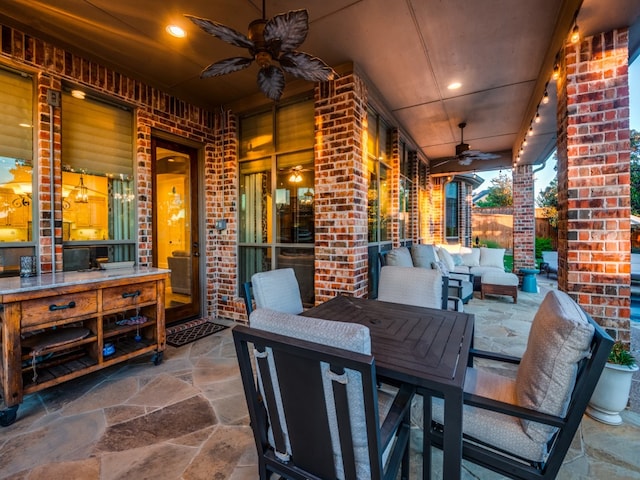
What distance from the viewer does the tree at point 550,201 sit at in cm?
994

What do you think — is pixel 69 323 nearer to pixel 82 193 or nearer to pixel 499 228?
pixel 82 193

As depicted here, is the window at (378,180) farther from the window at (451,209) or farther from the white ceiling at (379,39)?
the window at (451,209)

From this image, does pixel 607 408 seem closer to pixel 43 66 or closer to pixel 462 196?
pixel 43 66

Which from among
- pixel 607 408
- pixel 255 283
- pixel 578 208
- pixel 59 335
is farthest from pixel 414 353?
pixel 59 335

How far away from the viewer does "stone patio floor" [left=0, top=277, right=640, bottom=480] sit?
1576 millimetres

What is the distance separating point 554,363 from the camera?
42.3 inches

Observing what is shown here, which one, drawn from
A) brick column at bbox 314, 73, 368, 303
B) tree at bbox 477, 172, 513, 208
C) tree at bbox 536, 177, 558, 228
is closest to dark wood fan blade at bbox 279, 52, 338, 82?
brick column at bbox 314, 73, 368, 303

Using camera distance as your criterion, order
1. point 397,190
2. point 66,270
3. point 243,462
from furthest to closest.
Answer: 1. point 397,190
2. point 66,270
3. point 243,462

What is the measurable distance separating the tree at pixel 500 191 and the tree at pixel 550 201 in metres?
3.20

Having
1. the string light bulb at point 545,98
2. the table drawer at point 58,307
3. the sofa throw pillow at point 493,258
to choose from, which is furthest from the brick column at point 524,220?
the table drawer at point 58,307

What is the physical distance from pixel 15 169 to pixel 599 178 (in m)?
4.67

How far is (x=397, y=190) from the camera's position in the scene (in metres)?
4.96

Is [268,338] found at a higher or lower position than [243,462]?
higher

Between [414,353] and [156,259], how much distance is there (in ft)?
11.3
